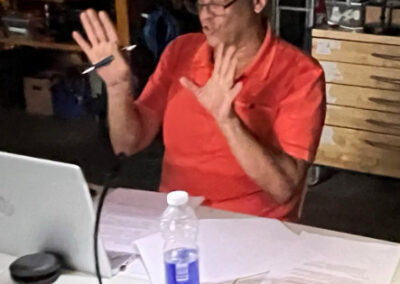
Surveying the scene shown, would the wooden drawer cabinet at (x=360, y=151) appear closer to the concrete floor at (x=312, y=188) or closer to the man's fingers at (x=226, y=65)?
the concrete floor at (x=312, y=188)

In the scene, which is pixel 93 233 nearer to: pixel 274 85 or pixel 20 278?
pixel 20 278

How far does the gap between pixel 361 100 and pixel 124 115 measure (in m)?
1.25

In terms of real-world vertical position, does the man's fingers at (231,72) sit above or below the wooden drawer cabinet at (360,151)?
above

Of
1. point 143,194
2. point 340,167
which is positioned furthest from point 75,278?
point 340,167

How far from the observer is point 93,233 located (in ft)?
4.10

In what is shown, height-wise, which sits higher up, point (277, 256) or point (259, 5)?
point (259, 5)

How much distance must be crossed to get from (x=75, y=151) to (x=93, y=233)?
1441 mm

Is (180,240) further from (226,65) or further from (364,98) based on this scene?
(364,98)

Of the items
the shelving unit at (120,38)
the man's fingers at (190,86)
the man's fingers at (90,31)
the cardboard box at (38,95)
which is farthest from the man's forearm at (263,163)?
the cardboard box at (38,95)

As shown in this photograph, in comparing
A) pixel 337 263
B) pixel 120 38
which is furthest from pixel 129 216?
pixel 120 38

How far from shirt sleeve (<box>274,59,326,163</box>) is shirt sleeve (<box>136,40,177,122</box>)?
1.06ft

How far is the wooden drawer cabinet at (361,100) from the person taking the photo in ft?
8.70

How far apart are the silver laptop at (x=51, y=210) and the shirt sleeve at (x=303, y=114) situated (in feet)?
1.72

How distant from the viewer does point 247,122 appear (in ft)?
5.70
